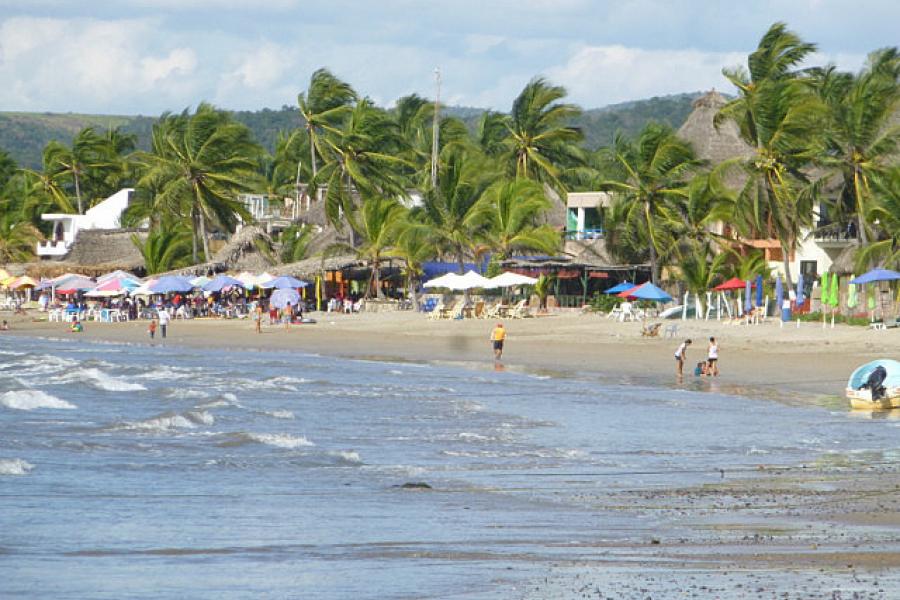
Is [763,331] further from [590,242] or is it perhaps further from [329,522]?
[329,522]

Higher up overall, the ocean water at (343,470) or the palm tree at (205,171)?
the palm tree at (205,171)

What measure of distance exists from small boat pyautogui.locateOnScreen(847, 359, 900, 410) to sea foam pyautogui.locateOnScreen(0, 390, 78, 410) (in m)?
11.7

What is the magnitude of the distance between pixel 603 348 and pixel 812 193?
9.05 meters

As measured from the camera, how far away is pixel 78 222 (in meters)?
68.9

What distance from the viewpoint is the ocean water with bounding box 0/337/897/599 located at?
353 inches

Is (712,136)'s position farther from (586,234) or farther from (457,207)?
(457,207)

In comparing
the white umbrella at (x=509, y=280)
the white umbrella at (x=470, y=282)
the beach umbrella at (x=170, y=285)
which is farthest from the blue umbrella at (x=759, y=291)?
the beach umbrella at (x=170, y=285)

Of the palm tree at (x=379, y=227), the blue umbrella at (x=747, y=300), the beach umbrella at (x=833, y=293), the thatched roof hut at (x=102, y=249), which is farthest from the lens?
the thatched roof hut at (x=102, y=249)

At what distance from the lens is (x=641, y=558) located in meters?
9.04

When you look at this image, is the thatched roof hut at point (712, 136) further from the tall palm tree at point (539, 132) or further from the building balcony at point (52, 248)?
the building balcony at point (52, 248)

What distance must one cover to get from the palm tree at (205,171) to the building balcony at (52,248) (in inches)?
487

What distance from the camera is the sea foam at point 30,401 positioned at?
21.5m

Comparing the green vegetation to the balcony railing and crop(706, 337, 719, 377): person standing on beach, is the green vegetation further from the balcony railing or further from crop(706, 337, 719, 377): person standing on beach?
crop(706, 337, 719, 377): person standing on beach

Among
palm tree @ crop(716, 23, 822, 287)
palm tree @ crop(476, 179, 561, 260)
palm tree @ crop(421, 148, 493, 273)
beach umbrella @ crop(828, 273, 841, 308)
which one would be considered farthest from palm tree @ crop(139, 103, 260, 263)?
beach umbrella @ crop(828, 273, 841, 308)
